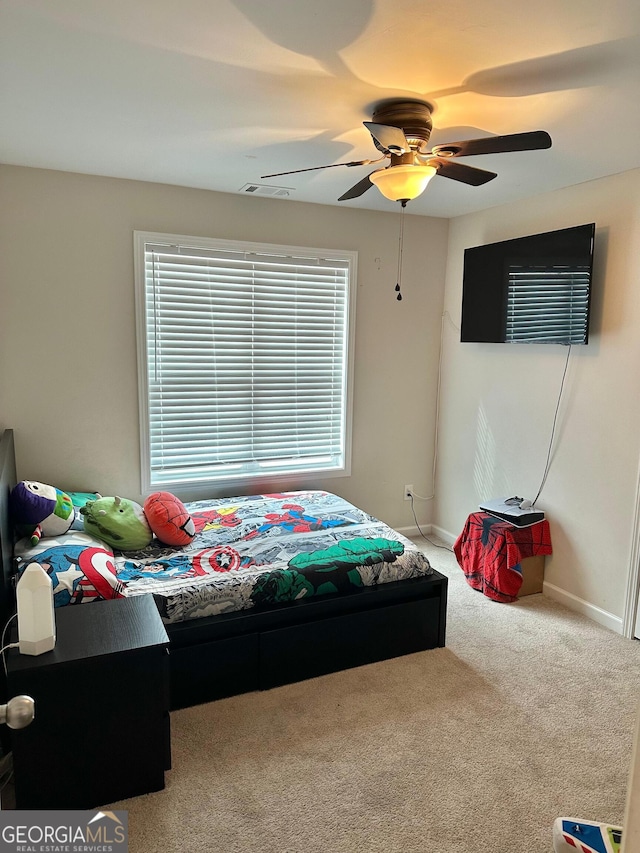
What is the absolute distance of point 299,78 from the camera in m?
2.06

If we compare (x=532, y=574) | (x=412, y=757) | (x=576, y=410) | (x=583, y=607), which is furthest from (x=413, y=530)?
(x=412, y=757)

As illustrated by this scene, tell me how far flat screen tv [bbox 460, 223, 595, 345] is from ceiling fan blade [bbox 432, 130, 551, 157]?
135cm

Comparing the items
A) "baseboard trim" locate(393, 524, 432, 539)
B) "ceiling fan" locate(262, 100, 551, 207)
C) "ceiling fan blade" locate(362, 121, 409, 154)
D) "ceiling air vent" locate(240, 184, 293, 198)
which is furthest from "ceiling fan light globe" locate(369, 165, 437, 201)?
"baseboard trim" locate(393, 524, 432, 539)

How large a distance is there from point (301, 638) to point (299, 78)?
2325mm

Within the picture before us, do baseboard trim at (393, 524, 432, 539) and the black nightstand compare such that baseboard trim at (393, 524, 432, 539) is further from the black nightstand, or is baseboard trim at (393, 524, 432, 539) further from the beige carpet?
the black nightstand

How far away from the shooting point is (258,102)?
229 cm

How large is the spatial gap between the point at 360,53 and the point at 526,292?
2167mm

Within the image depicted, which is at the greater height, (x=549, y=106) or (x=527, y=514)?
(x=549, y=106)

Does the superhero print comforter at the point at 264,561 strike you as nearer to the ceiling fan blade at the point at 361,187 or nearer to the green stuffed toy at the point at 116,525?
the green stuffed toy at the point at 116,525

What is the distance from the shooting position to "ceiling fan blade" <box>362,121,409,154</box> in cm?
195

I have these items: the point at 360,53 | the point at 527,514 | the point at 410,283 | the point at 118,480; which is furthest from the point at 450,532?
the point at 360,53

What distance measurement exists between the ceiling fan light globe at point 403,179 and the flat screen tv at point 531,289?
1.38 m

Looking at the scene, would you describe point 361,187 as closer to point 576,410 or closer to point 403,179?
point 403,179

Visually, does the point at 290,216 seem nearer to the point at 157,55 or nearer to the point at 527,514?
the point at 157,55
